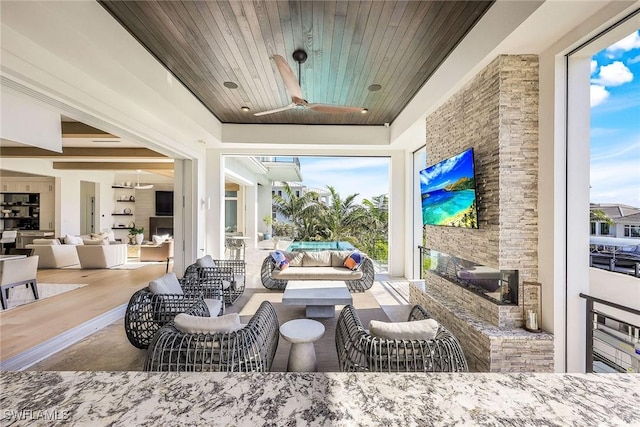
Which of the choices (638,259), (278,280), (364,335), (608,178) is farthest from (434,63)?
(278,280)

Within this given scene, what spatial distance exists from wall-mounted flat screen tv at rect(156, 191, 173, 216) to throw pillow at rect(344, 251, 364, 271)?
8.60 meters

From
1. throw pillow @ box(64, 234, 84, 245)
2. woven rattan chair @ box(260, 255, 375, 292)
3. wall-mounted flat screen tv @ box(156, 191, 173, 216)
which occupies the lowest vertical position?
woven rattan chair @ box(260, 255, 375, 292)

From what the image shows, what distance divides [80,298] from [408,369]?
530 cm

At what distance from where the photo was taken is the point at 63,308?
4.09 m

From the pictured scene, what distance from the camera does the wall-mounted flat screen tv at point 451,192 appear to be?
3.16m

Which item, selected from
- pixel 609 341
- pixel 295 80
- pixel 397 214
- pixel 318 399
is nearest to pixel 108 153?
pixel 295 80

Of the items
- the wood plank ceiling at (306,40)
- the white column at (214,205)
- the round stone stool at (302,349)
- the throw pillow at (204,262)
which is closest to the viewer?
the round stone stool at (302,349)

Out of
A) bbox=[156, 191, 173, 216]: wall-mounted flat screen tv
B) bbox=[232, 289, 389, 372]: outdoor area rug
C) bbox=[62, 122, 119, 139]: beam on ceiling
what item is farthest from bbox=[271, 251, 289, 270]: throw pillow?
bbox=[156, 191, 173, 216]: wall-mounted flat screen tv

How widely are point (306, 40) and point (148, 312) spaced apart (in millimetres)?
3463

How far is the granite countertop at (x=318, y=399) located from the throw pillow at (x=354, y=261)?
458 centimetres

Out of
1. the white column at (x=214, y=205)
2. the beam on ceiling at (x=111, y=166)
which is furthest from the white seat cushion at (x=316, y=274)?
the beam on ceiling at (x=111, y=166)

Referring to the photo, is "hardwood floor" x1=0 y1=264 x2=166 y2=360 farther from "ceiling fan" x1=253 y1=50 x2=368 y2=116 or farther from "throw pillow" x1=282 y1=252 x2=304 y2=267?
"ceiling fan" x1=253 y1=50 x2=368 y2=116

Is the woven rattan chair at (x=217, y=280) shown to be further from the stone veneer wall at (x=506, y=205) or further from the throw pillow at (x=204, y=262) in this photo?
the stone veneer wall at (x=506, y=205)

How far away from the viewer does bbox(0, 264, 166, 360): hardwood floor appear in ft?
10.4
